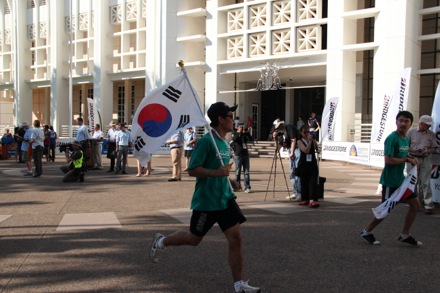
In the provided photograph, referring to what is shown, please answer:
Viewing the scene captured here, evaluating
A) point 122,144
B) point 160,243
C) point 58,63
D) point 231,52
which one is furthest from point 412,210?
point 58,63

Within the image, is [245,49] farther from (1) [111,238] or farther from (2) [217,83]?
(1) [111,238]

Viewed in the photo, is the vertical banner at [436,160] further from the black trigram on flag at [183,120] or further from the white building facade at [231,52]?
the white building facade at [231,52]

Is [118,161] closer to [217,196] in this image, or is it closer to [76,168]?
[76,168]

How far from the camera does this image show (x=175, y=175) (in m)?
13.7

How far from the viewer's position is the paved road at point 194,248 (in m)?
4.69

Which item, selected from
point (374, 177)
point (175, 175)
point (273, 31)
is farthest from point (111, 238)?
point (273, 31)

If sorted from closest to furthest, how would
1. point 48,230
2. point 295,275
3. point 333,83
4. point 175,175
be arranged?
1. point 295,275
2. point 48,230
3. point 175,175
4. point 333,83

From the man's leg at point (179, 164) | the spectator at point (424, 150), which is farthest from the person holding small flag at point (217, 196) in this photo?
the man's leg at point (179, 164)

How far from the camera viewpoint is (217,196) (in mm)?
4320

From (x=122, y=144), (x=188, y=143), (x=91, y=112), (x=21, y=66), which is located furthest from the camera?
(x=21, y=66)

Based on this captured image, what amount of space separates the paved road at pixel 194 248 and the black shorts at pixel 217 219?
0.63 m

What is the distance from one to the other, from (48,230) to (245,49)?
21605 millimetres

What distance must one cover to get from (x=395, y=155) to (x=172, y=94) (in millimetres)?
3148

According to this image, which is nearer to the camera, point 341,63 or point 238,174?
point 238,174
